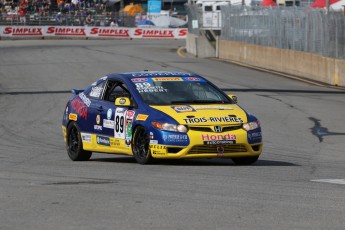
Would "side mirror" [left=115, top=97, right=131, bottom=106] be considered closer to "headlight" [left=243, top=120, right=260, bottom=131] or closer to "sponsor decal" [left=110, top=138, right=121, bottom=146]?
"sponsor decal" [left=110, top=138, right=121, bottom=146]

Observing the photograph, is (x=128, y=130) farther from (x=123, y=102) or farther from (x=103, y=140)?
(x=103, y=140)

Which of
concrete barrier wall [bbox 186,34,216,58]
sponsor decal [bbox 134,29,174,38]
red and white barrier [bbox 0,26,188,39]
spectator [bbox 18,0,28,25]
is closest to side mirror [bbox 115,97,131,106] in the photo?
concrete barrier wall [bbox 186,34,216,58]

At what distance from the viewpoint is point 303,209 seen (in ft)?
28.1

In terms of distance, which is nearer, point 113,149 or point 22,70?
point 113,149

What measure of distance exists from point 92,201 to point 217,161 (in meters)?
5.00

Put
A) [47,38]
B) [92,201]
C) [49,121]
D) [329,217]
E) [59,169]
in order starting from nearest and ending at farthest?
[329,217] → [92,201] → [59,169] → [49,121] → [47,38]

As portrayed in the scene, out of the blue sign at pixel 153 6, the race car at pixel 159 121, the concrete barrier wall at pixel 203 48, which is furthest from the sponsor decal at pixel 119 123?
the blue sign at pixel 153 6

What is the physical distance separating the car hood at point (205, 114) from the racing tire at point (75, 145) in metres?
1.93

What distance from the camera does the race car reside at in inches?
492

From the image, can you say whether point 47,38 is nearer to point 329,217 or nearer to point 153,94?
point 153,94

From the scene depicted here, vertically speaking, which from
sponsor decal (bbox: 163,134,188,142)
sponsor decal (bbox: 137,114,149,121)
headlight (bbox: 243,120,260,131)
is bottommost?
sponsor decal (bbox: 163,134,188,142)

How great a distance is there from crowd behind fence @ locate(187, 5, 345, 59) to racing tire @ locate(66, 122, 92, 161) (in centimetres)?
1841

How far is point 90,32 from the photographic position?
244ft

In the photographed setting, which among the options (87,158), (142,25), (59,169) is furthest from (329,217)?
(142,25)
